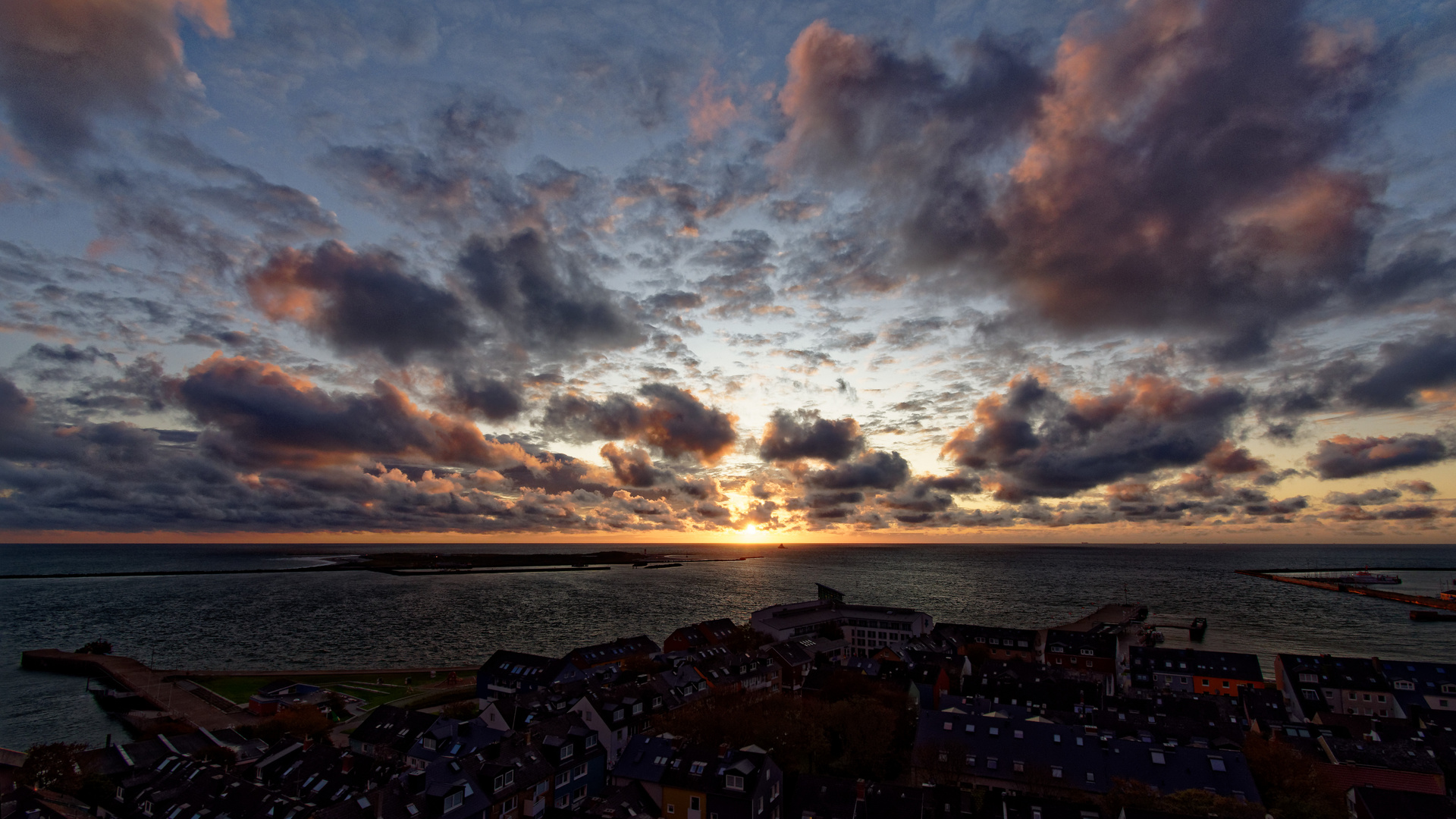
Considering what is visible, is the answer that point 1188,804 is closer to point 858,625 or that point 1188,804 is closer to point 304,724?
point 304,724

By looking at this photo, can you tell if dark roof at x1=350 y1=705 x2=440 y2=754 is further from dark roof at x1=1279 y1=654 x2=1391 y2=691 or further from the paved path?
dark roof at x1=1279 y1=654 x2=1391 y2=691

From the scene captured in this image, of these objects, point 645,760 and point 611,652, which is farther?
point 611,652

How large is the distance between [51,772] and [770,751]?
1987 inches

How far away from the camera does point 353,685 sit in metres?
90.7

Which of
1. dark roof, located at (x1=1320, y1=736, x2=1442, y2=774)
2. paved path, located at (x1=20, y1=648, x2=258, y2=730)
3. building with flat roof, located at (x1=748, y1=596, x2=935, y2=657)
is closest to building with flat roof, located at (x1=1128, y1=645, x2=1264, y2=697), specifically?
dark roof, located at (x1=1320, y1=736, x2=1442, y2=774)

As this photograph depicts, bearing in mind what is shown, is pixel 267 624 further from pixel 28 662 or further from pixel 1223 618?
pixel 1223 618

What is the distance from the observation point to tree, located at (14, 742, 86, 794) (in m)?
46.0

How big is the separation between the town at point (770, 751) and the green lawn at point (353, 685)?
227 centimetres

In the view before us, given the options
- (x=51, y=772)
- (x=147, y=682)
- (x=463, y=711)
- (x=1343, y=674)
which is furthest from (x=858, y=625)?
(x=147, y=682)

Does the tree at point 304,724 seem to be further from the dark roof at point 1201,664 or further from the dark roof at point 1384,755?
the dark roof at point 1201,664

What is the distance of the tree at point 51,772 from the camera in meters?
46.0

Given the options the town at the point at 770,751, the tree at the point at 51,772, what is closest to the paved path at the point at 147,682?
the town at the point at 770,751

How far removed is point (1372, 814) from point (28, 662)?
170m

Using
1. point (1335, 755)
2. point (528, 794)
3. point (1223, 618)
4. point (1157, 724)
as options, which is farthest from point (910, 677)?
point (1223, 618)
